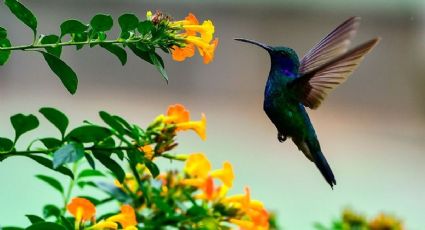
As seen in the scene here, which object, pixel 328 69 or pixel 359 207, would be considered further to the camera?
pixel 359 207

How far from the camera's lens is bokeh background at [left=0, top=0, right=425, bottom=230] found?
337 cm

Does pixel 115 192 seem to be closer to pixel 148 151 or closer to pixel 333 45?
pixel 148 151

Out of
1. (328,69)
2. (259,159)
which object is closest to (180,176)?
(328,69)

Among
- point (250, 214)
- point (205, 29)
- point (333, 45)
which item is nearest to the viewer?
point (333, 45)

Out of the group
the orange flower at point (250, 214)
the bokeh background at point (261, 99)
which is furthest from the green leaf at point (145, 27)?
the bokeh background at point (261, 99)

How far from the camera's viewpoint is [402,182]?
12.6ft

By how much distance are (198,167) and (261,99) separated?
2.74 meters

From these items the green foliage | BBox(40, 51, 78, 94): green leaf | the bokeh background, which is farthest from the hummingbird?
the bokeh background

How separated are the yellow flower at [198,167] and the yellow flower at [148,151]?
0.71 feet

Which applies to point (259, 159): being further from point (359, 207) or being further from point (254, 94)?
point (359, 207)

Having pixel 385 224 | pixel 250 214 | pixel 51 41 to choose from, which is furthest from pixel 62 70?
pixel 385 224

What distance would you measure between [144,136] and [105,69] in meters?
2.90

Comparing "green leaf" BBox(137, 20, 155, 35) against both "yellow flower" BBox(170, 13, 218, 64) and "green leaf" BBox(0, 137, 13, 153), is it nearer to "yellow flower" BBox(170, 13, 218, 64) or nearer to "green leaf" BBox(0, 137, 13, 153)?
"yellow flower" BBox(170, 13, 218, 64)

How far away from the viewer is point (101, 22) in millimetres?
754
